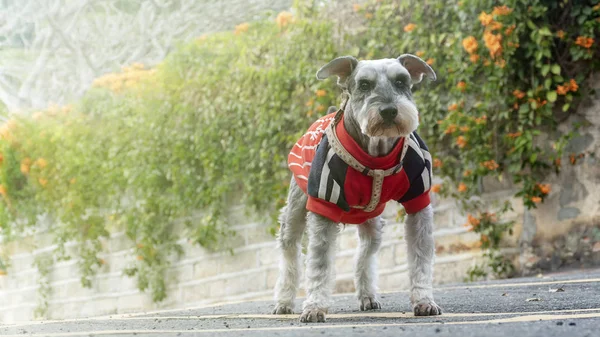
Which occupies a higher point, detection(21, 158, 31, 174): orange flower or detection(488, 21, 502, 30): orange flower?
detection(21, 158, 31, 174): orange flower

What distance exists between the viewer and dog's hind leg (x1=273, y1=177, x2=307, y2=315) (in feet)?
15.3

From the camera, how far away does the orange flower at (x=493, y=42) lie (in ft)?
22.5

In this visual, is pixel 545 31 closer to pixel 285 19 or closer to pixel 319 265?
pixel 285 19

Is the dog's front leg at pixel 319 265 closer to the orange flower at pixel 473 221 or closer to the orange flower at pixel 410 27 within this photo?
the orange flower at pixel 473 221

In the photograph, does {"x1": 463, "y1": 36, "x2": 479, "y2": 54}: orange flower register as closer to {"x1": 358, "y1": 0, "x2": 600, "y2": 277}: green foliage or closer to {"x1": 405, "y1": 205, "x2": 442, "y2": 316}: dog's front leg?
{"x1": 358, "y1": 0, "x2": 600, "y2": 277}: green foliage

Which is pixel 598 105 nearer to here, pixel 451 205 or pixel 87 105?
pixel 451 205

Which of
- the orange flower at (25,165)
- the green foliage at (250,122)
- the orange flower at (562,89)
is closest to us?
the orange flower at (562,89)

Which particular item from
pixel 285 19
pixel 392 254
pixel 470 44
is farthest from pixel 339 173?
pixel 285 19

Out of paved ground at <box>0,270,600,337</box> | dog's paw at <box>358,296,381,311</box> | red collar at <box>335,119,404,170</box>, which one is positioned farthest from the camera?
dog's paw at <box>358,296,381,311</box>

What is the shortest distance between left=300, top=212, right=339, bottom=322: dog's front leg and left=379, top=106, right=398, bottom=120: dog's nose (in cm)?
69

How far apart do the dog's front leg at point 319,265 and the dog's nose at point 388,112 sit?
69 centimetres

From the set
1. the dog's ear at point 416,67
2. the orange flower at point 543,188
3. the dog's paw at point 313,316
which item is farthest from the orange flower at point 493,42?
the dog's paw at point 313,316

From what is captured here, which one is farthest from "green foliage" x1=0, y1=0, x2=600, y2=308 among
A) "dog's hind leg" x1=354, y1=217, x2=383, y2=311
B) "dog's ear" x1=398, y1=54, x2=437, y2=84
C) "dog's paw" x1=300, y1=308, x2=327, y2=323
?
"dog's paw" x1=300, y1=308, x2=327, y2=323

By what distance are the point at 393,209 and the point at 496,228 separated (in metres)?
1.20
